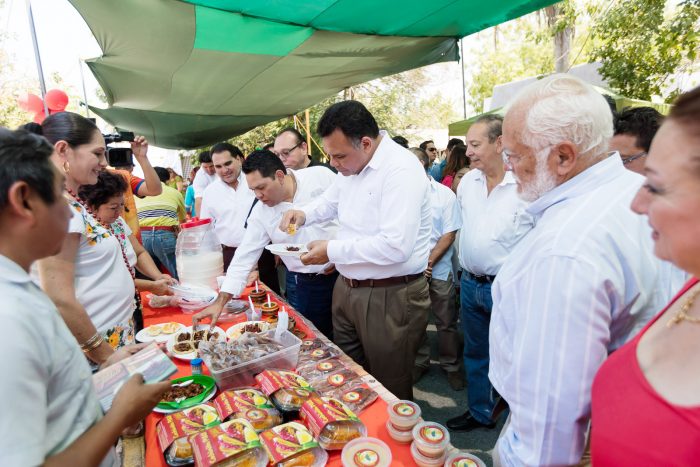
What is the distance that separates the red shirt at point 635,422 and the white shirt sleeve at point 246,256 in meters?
2.04

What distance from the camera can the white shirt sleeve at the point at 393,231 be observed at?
6.70ft

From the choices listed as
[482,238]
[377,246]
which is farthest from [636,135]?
[377,246]

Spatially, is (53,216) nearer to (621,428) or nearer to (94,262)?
(94,262)

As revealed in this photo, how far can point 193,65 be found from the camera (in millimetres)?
3584

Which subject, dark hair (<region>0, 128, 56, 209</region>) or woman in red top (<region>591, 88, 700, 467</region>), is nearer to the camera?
woman in red top (<region>591, 88, 700, 467</region>)

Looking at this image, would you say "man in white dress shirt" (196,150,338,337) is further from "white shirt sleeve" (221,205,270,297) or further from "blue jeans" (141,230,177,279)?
"blue jeans" (141,230,177,279)

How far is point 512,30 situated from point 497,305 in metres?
23.5

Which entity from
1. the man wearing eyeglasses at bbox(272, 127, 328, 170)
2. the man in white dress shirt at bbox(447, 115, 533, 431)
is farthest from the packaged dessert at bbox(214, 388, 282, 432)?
the man wearing eyeglasses at bbox(272, 127, 328, 170)

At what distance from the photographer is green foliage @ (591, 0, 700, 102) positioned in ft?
16.8

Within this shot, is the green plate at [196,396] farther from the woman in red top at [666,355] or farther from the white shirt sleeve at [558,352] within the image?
the woman in red top at [666,355]

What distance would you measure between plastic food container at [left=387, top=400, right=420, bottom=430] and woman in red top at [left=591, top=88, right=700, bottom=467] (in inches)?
22.5

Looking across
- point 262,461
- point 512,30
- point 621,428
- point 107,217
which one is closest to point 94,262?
point 107,217

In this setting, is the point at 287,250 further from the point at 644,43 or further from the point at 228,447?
the point at 644,43

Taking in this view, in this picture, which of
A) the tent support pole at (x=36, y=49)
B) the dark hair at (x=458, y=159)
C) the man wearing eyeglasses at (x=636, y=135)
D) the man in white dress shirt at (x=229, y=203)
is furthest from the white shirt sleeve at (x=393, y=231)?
the tent support pole at (x=36, y=49)
